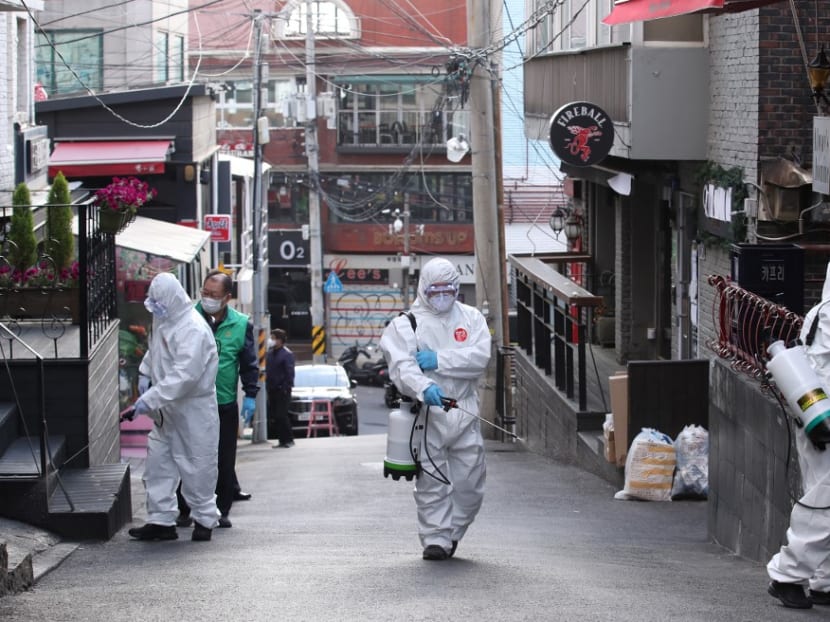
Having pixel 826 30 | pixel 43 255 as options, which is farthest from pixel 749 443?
pixel 43 255

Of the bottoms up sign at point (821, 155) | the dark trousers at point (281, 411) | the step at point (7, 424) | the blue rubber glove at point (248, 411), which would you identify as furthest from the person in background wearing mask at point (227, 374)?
the blue rubber glove at point (248, 411)

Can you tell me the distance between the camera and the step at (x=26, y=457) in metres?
8.19

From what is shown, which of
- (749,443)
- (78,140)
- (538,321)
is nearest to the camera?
(749,443)

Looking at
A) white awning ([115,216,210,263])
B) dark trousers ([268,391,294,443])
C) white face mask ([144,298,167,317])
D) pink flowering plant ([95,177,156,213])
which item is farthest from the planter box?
dark trousers ([268,391,294,443])

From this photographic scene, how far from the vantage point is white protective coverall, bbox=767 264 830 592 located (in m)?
5.89

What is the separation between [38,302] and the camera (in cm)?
1102

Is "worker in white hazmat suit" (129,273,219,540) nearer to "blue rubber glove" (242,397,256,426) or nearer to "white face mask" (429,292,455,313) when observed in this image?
"white face mask" (429,292,455,313)

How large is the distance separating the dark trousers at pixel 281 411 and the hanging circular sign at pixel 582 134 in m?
6.58

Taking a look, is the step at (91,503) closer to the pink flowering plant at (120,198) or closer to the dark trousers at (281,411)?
the pink flowering plant at (120,198)

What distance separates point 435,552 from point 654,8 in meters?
4.80

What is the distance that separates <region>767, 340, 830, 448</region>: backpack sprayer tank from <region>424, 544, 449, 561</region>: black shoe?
2410 millimetres

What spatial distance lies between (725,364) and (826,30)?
433 centimetres

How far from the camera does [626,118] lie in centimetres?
1396

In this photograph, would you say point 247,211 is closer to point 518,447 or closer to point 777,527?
point 518,447
